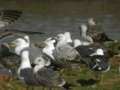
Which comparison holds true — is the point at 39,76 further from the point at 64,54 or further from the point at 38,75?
the point at 64,54

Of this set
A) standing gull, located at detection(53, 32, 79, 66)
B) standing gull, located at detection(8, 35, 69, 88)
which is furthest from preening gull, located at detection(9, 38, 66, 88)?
standing gull, located at detection(53, 32, 79, 66)

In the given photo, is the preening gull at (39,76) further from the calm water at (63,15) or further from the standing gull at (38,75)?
the calm water at (63,15)

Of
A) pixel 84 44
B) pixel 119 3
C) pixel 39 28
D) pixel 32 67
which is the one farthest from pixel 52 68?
pixel 119 3

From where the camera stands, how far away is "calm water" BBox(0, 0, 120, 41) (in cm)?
1881

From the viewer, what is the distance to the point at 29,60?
1192 centimetres

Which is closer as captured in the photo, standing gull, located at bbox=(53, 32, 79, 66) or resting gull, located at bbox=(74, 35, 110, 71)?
resting gull, located at bbox=(74, 35, 110, 71)

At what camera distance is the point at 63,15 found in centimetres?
2155

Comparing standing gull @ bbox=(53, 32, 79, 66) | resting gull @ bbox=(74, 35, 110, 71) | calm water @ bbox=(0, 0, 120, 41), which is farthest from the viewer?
calm water @ bbox=(0, 0, 120, 41)

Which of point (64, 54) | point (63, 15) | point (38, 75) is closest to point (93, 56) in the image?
point (64, 54)

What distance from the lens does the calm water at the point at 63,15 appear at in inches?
741

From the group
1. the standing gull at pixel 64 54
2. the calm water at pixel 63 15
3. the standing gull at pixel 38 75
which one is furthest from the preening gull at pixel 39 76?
the calm water at pixel 63 15

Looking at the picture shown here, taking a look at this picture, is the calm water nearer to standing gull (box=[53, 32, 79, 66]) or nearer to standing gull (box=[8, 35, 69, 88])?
standing gull (box=[53, 32, 79, 66])

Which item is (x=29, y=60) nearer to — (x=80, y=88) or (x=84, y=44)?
(x=80, y=88)

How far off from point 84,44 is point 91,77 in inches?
92.4
